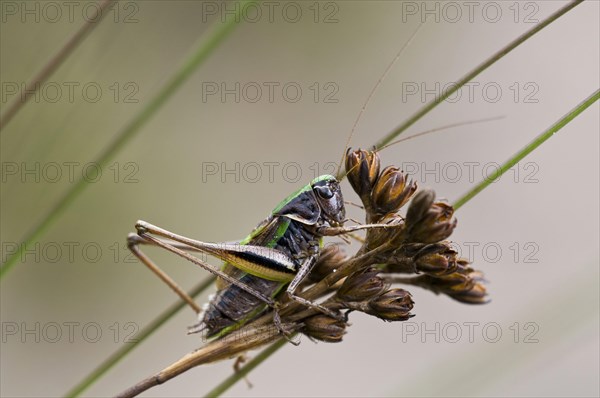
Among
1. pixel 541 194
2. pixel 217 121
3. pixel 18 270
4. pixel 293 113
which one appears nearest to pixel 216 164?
pixel 217 121

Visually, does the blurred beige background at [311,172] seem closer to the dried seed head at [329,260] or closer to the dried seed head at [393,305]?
the dried seed head at [329,260]

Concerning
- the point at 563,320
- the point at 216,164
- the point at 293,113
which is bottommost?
the point at 563,320

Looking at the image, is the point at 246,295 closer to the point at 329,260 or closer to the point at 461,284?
the point at 329,260

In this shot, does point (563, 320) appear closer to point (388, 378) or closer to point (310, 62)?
point (388, 378)

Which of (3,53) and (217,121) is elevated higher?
(217,121)

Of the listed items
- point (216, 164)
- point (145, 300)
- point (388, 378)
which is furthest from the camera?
point (216, 164)

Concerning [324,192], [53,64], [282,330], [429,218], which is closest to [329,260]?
[282,330]

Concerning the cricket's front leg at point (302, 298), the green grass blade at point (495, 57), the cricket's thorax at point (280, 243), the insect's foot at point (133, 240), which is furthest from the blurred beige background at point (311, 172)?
the green grass blade at point (495, 57)
